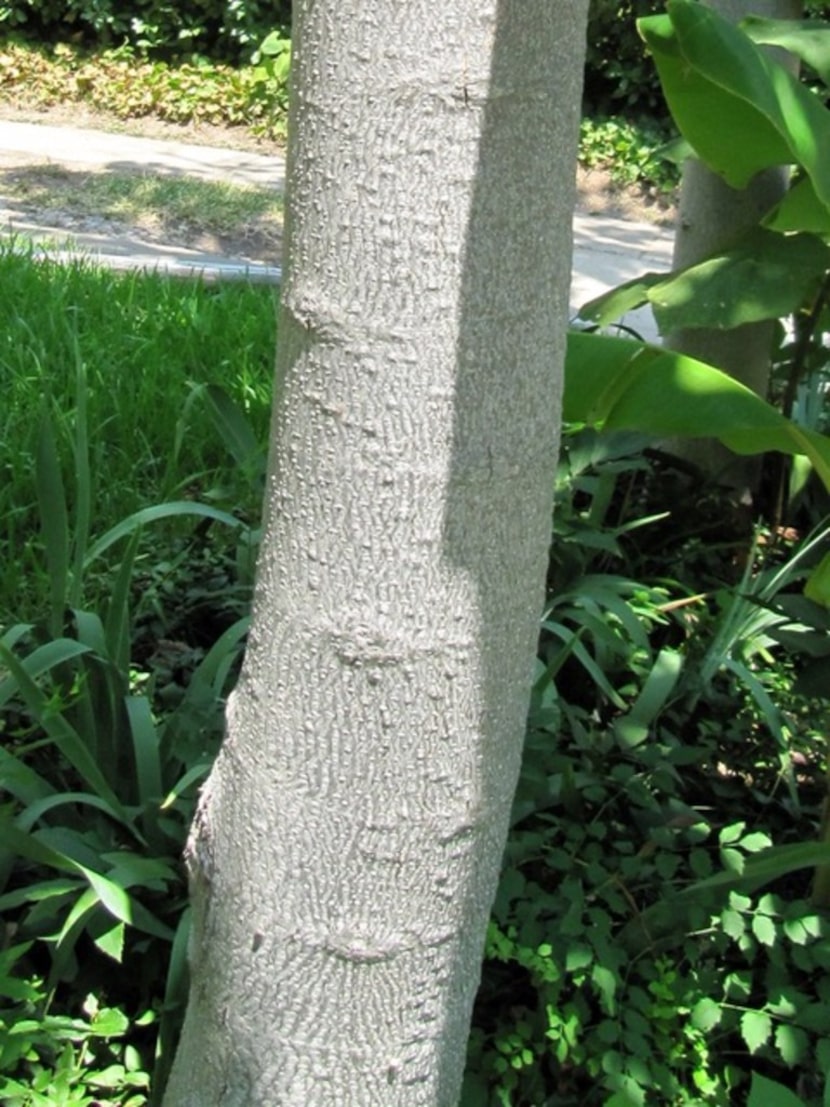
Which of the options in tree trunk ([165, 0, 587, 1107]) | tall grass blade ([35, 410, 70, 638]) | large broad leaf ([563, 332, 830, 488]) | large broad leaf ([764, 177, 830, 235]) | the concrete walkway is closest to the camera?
tree trunk ([165, 0, 587, 1107])

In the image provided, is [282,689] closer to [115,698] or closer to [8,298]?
[115,698]

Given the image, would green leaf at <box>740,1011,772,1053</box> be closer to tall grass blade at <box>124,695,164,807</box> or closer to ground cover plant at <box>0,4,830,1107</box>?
ground cover plant at <box>0,4,830,1107</box>

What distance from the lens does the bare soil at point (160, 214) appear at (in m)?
8.40

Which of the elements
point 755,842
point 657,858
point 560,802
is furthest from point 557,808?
point 755,842

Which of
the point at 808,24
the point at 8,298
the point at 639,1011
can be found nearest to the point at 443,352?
the point at 639,1011

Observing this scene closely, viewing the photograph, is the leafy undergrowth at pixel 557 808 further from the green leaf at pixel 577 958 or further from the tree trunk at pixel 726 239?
the tree trunk at pixel 726 239

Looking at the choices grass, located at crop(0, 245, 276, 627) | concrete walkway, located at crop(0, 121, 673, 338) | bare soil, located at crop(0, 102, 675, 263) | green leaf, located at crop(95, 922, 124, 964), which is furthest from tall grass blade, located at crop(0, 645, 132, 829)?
bare soil, located at crop(0, 102, 675, 263)

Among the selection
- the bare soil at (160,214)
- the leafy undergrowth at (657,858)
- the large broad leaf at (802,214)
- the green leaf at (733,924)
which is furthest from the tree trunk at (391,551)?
the bare soil at (160,214)

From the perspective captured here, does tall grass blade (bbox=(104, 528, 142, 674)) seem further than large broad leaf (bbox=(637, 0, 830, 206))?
Yes

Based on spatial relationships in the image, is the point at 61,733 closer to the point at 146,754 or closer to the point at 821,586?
the point at 146,754

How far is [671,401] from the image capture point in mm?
2363

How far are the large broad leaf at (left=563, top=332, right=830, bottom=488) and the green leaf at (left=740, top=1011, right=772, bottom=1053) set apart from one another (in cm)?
85

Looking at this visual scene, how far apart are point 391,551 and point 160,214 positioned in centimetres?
766

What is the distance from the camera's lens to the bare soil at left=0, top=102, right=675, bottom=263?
840 centimetres
